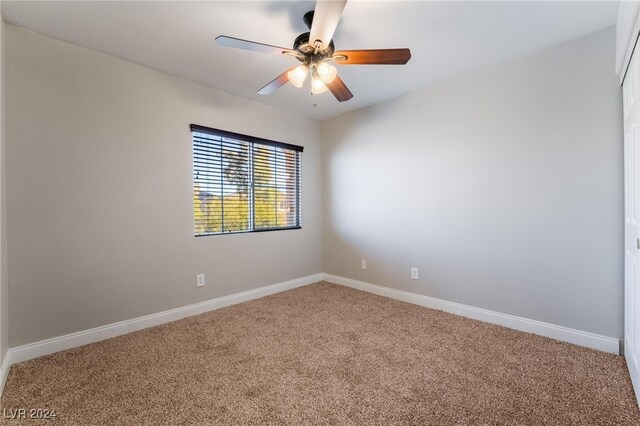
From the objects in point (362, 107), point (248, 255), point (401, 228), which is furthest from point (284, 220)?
point (362, 107)

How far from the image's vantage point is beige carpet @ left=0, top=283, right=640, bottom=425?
1514 millimetres

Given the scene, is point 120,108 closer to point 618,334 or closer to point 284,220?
point 284,220

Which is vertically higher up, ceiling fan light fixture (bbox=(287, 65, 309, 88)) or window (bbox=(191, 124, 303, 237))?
ceiling fan light fixture (bbox=(287, 65, 309, 88))

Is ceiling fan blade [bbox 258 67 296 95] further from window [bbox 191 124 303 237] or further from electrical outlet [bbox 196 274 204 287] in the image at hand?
electrical outlet [bbox 196 274 204 287]

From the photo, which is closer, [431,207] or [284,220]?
[431,207]

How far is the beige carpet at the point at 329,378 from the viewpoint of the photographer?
1.51 meters

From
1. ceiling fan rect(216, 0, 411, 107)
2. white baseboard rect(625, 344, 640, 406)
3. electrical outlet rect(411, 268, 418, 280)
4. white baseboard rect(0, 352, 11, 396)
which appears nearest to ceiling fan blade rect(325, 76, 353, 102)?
ceiling fan rect(216, 0, 411, 107)

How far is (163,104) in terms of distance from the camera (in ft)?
9.02

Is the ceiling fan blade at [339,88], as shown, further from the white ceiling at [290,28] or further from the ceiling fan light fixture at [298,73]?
the white ceiling at [290,28]

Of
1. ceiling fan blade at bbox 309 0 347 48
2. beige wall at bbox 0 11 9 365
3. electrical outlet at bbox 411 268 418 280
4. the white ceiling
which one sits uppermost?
the white ceiling

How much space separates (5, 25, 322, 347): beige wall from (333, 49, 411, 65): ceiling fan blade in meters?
1.78

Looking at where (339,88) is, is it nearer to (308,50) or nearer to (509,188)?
(308,50)

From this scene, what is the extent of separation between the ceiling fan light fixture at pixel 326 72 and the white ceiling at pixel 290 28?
0.35m

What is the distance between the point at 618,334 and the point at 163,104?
→ 4109 millimetres
